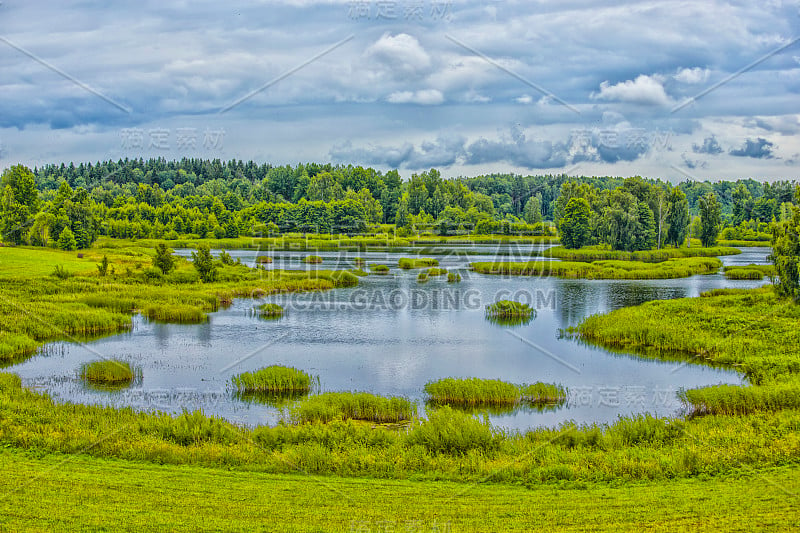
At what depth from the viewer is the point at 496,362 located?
28.7m

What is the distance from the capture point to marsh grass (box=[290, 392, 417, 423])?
18.7m

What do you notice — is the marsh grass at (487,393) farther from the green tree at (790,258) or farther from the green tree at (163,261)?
the green tree at (163,261)

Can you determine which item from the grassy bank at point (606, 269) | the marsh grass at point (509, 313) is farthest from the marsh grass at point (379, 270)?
the marsh grass at point (509, 313)

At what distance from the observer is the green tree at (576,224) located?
343ft

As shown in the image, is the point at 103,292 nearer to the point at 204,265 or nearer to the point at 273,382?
the point at 204,265

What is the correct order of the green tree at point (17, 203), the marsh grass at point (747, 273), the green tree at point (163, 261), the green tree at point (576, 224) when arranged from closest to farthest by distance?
1. the green tree at point (163, 261)
2. the marsh grass at point (747, 273)
3. the green tree at point (17, 203)
4. the green tree at point (576, 224)

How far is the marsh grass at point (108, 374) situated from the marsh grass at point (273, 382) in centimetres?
428

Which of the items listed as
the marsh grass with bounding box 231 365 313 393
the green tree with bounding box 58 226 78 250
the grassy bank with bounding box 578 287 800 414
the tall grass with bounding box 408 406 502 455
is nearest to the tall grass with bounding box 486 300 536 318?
the grassy bank with bounding box 578 287 800 414

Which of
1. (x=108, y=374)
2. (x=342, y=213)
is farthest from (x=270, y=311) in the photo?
(x=342, y=213)

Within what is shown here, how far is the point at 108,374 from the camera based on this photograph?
24.5 meters

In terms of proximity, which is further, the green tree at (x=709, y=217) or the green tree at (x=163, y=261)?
the green tree at (x=709, y=217)

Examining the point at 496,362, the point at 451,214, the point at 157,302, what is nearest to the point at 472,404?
the point at 496,362

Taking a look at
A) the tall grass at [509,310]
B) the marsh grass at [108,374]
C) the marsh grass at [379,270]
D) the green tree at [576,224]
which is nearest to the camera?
the marsh grass at [108,374]

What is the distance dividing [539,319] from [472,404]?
1976cm
